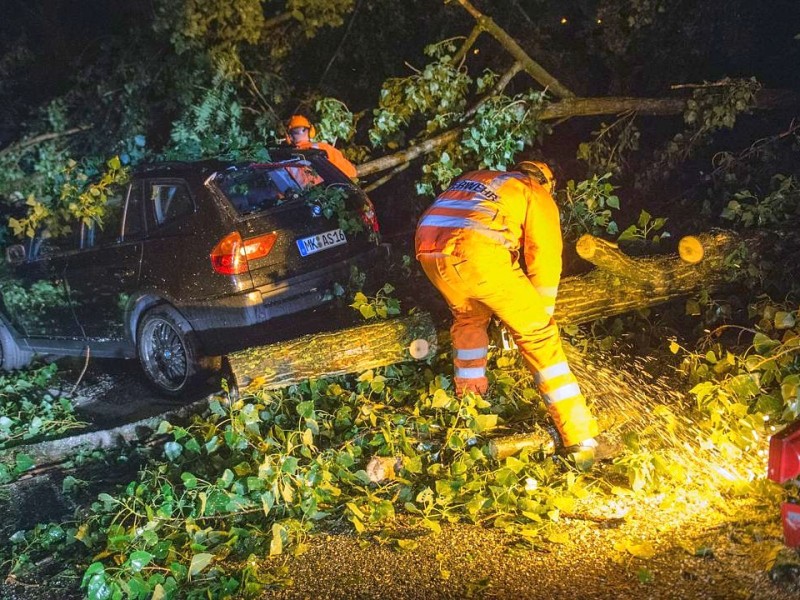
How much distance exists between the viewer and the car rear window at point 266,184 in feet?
16.6

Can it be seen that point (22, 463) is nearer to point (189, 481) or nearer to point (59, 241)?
point (189, 481)

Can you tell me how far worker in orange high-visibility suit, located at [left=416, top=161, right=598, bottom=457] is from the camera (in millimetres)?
3621

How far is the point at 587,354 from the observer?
14.8 feet

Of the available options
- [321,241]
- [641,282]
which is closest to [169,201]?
[321,241]

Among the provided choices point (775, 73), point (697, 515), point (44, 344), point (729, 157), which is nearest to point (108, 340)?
point (44, 344)

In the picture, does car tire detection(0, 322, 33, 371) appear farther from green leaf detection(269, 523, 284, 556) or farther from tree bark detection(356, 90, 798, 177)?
green leaf detection(269, 523, 284, 556)

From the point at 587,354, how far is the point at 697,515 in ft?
4.86

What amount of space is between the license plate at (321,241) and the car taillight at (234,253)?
0.34 m

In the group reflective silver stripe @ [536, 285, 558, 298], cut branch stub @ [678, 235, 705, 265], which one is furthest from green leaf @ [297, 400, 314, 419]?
cut branch stub @ [678, 235, 705, 265]

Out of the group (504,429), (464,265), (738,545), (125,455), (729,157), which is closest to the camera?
(738,545)

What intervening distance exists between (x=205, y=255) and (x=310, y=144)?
1.68m

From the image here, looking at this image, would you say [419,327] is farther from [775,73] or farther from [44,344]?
[775,73]

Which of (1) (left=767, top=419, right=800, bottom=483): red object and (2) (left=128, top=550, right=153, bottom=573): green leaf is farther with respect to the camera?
(2) (left=128, top=550, right=153, bottom=573): green leaf

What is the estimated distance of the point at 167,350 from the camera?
5574 mm
